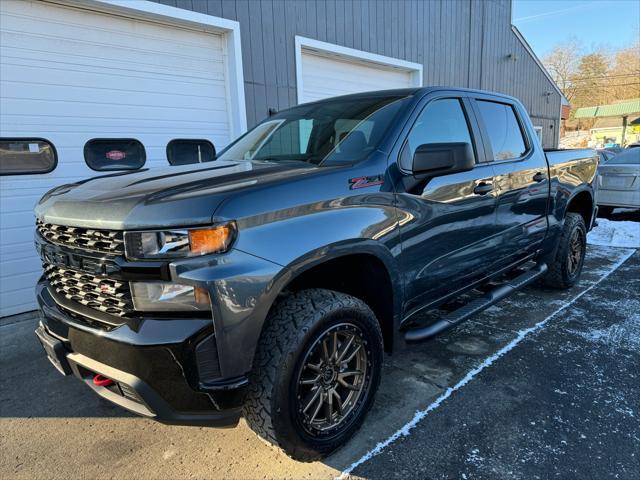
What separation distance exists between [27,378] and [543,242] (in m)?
4.60

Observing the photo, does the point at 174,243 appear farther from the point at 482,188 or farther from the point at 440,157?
the point at 482,188

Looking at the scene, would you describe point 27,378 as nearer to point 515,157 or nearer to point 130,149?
point 130,149

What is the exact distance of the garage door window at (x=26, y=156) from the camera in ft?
15.5

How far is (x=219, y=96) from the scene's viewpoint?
643 cm

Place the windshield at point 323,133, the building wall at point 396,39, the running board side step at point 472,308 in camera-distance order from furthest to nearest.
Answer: the building wall at point 396,39, the running board side step at point 472,308, the windshield at point 323,133

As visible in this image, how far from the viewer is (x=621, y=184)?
8.66 m

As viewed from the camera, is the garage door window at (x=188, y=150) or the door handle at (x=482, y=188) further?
the garage door window at (x=188, y=150)

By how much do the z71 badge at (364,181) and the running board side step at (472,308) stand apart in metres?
1.00

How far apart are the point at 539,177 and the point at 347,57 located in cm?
516

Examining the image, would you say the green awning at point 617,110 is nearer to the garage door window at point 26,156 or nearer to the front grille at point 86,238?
the garage door window at point 26,156

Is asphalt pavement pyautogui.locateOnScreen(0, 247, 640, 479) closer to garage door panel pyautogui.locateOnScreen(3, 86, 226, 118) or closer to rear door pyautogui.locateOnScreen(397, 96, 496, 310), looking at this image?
rear door pyautogui.locateOnScreen(397, 96, 496, 310)

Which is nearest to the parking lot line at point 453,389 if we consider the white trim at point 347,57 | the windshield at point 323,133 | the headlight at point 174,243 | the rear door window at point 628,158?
the headlight at point 174,243

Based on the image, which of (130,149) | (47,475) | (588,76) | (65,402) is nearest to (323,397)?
(47,475)

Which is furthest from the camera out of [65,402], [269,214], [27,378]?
[27,378]
